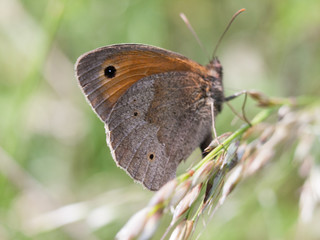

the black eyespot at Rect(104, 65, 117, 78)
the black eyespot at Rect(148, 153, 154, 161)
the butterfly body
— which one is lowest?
the black eyespot at Rect(148, 153, 154, 161)

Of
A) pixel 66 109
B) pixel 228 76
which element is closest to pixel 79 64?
pixel 66 109

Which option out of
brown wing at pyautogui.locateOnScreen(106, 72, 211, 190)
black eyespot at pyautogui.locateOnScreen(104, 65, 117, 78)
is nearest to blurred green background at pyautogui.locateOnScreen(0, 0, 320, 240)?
brown wing at pyautogui.locateOnScreen(106, 72, 211, 190)

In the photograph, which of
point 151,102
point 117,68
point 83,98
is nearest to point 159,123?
point 151,102

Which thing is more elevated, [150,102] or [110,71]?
[110,71]

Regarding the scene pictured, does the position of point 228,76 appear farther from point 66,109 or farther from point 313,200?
point 313,200

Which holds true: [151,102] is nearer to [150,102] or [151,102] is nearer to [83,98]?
[150,102]

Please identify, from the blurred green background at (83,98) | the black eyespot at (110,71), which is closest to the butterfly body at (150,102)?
the black eyespot at (110,71)

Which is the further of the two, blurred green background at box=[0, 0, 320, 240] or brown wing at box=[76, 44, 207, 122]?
blurred green background at box=[0, 0, 320, 240]

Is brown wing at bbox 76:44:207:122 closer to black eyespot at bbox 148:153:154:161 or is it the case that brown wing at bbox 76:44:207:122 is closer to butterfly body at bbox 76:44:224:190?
butterfly body at bbox 76:44:224:190
